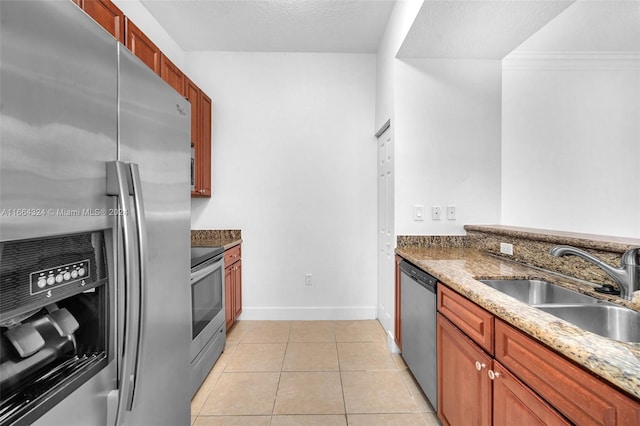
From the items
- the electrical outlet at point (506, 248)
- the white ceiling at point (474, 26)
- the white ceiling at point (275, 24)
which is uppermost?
the white ceiling at point (275, 24)

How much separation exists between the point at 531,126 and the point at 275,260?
284 centimetres

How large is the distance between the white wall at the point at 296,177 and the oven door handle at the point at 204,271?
945 mm

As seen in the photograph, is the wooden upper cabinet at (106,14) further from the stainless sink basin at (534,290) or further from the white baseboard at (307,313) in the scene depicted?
the white baseboard at (307,313)

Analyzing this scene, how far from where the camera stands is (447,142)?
260cm

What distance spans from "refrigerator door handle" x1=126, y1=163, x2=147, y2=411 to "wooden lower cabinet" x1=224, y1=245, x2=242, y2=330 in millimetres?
1967

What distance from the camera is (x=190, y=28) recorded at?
2.95 m

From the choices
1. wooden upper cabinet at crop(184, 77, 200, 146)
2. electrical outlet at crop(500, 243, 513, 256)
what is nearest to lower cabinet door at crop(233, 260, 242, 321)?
wooden upper cabinet at crop(184, 77, 200, 146)

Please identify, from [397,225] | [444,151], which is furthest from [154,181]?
[444,151]

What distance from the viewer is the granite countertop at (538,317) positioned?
71 cm

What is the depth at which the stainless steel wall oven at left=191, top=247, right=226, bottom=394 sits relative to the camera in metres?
2.00

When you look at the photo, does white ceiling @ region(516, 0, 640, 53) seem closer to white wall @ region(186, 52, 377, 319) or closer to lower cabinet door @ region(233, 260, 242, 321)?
white wall @ region(186, 52, 377, 319)

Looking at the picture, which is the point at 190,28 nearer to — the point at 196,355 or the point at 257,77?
the point at 257,77

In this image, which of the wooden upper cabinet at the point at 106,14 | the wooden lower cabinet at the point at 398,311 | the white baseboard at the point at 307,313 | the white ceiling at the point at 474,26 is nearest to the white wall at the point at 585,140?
the white ceiling at the point at 474,26

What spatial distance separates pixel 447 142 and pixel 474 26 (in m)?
0.84
